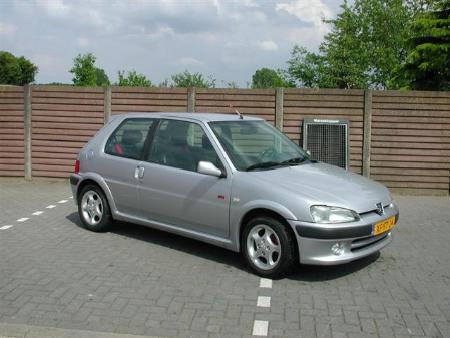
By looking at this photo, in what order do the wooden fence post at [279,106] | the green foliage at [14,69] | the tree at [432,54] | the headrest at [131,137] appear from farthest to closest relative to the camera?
the green foliage at [14,69], the tree at [432,54], the wooden fence post at [279,106], the headrest at [131,137]

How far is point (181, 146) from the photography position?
20.6 feet

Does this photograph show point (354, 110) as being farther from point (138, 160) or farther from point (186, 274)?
point (186, 274)

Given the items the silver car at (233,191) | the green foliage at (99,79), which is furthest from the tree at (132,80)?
the silver car at (233,191)

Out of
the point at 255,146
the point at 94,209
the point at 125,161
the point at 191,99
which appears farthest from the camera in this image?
the point at 191,99

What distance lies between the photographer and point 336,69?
27344mm

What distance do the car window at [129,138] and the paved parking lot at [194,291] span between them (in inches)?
45.3

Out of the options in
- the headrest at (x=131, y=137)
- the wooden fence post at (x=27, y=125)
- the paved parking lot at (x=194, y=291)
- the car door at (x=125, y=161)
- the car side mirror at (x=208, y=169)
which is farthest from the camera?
the wooden fence post at (x=27, y=125)

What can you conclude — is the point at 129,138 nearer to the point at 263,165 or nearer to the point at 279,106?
the point at 263,165

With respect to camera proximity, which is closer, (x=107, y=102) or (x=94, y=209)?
(x=94, y=209)

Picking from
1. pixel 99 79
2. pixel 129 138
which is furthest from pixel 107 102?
pixel 99 79

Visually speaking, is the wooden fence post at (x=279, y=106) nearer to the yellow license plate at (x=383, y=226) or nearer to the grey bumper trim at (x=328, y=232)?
the yellow license plate at (x=383, y=226)

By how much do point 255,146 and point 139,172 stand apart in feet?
4.93

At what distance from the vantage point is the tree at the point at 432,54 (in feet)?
45.6

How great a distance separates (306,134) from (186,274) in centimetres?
607
